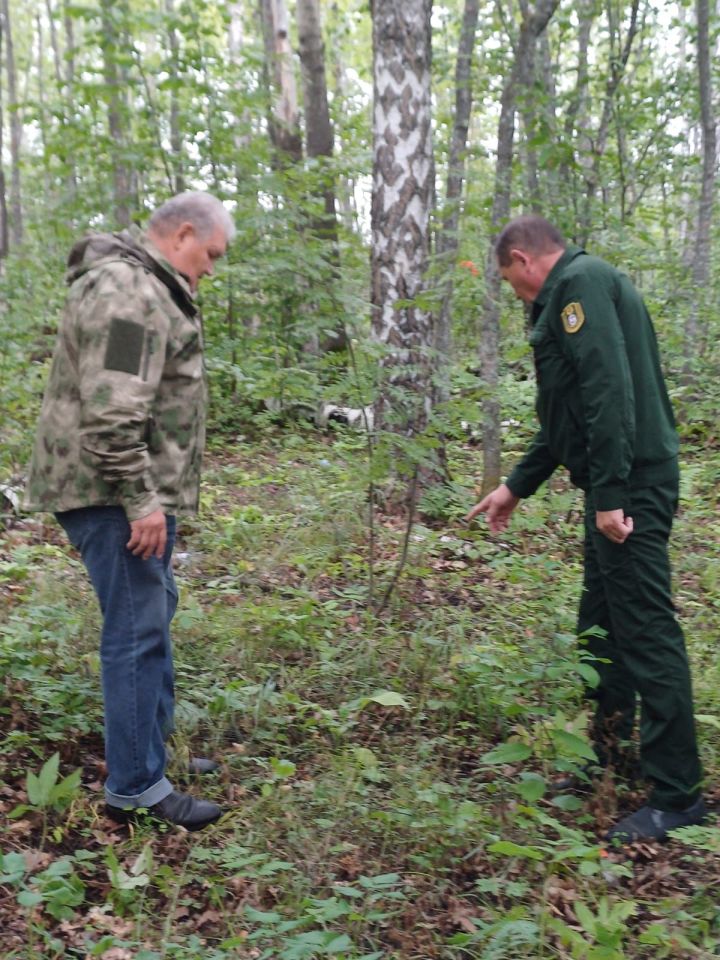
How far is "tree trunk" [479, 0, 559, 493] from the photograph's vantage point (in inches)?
252

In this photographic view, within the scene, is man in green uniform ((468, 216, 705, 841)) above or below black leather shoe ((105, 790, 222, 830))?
above

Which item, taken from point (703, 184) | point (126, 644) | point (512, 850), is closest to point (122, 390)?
point (126, 644)

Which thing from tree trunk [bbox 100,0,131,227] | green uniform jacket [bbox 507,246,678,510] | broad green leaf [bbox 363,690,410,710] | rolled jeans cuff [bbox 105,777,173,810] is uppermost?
tree trunk [bbox 100,0,131,227]

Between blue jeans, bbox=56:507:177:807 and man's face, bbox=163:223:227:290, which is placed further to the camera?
man's face, bbox=163:223:227:290

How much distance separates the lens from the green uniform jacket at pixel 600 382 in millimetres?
3174

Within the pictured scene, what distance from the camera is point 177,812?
329 centimetres

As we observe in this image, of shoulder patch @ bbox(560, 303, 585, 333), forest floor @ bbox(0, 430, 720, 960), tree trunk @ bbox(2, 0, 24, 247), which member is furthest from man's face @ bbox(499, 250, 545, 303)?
tree trunk @ bbox(2, 0, 24, 247)

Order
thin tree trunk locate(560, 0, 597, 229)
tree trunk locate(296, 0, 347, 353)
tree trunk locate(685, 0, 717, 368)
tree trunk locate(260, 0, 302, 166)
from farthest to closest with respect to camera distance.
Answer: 1. tree trunk locate(260, 0, 302, 166)
2. tree trunk locate(296, 0, 347, 353)
3. tree trunk locate(685, 0, 717, 368)
4. thin tree trunk locate(560, 0, 597, 229)

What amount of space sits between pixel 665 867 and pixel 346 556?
315 centimetres

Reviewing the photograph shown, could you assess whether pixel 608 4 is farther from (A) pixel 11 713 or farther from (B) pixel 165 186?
(A) pixel 11 713

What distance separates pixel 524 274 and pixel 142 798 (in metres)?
2.59

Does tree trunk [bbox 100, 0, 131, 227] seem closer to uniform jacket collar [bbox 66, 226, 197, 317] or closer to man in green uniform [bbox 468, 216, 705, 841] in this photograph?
uniform jacket collar [bbox 66, 226, 197, 317]

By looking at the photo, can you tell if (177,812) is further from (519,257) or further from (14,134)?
(14,134)

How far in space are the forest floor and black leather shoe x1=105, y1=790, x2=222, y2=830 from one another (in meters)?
0.04
